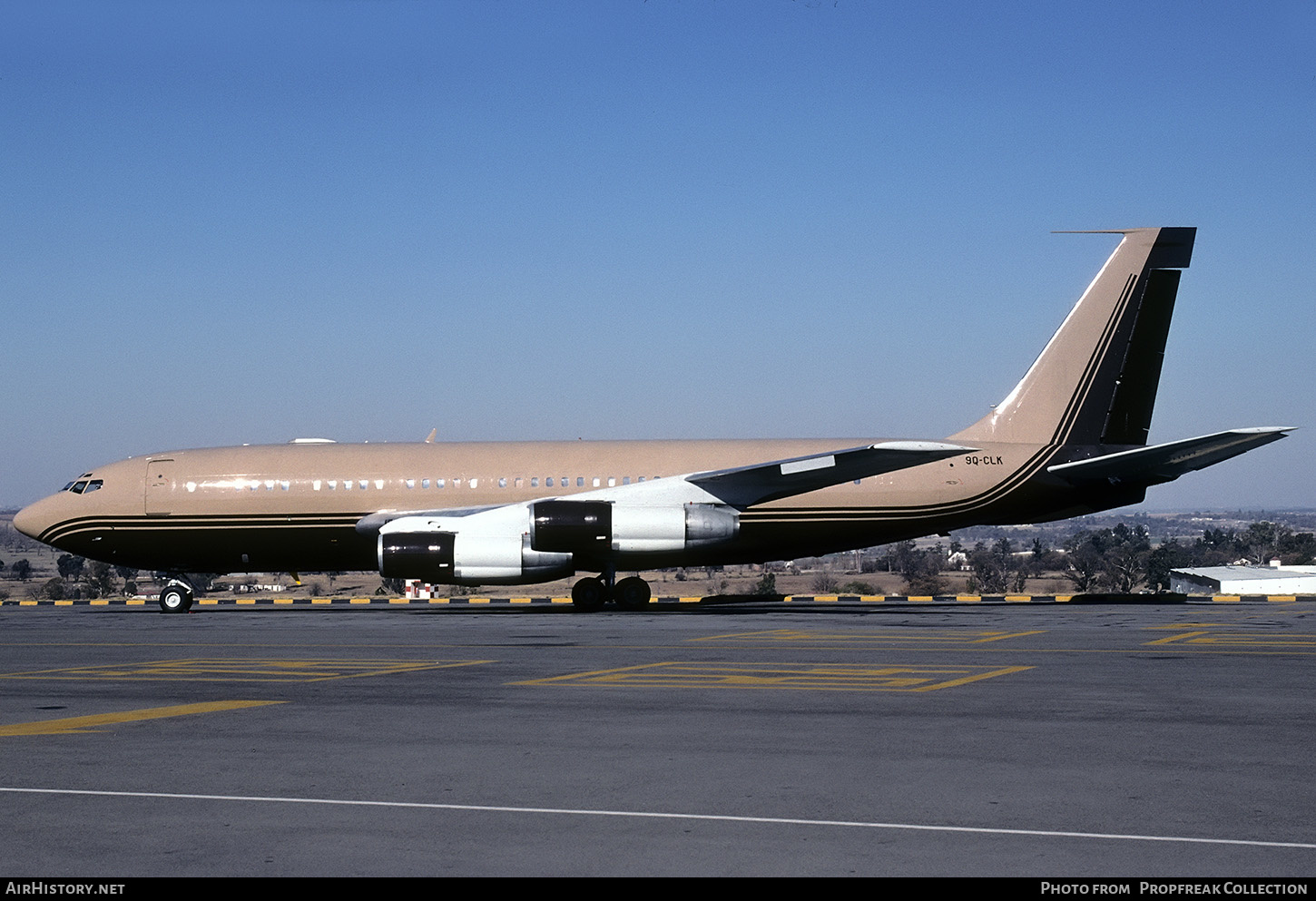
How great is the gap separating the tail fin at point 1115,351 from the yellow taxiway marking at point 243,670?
21.0 metres

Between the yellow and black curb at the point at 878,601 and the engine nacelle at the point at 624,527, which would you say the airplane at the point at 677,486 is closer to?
the engine nacelle at the point at 624,527

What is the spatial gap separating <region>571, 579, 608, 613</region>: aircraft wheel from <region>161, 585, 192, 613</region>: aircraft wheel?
35.4 ft

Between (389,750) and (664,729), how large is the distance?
2.50 m

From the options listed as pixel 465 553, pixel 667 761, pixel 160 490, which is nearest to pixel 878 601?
pixel 465 553

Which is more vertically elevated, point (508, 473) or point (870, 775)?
point (508, 473)

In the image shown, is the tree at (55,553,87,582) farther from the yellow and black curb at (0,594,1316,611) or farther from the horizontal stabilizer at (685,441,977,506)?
the horizontal stabilizer at (685,441,977,506)

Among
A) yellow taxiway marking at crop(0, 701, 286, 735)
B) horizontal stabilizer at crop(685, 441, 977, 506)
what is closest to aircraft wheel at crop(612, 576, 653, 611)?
horizontal stabilizer at crop(685, 441, 977, 506)

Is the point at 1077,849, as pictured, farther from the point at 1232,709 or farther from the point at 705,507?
the point at 705,507

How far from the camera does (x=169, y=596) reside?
3675 centimetres

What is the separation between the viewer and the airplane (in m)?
33.6

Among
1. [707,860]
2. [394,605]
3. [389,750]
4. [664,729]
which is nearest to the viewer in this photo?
[707,860]

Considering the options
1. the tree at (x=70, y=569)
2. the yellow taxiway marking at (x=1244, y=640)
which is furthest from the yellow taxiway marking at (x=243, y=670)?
the tree at (x=70, y=569)
